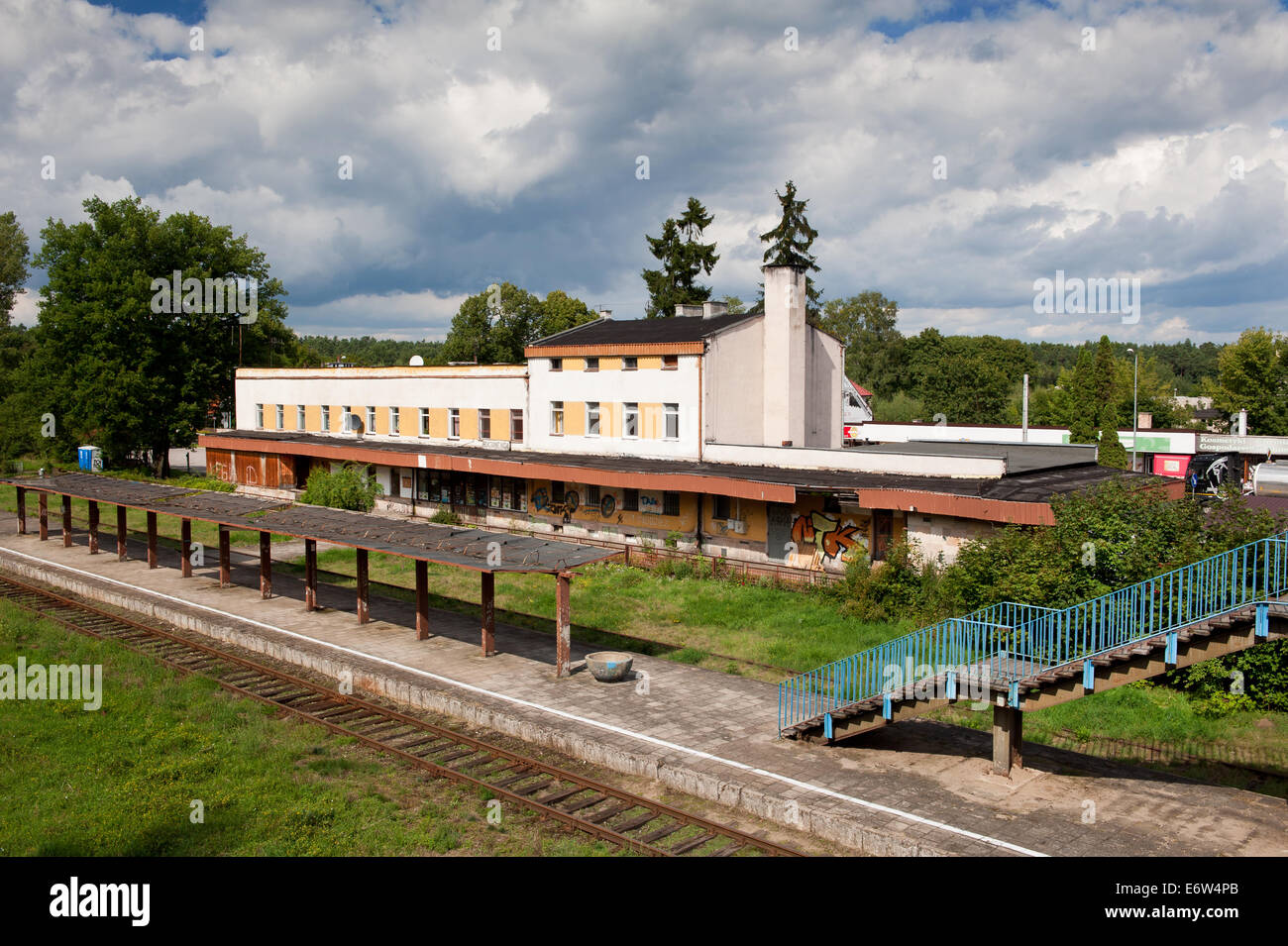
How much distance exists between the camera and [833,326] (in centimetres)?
9412

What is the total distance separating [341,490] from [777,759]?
27691 mm

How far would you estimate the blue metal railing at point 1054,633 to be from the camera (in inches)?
473

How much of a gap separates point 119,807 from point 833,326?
8862 centimetres

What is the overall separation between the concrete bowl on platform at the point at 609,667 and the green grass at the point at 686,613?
2.60 m

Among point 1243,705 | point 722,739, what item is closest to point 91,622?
point 722,739

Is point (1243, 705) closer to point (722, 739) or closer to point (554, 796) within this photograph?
point (722, 739)

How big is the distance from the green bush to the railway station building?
1.25 m

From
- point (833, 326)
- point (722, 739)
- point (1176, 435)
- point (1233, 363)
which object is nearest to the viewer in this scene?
point (722, 739)

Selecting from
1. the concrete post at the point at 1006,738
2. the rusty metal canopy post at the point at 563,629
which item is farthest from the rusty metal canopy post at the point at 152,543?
the concrete post at the point at 1006,738

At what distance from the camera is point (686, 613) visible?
23875 millimetres

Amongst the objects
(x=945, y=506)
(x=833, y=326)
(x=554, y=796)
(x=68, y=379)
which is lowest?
(x=554, y=796)

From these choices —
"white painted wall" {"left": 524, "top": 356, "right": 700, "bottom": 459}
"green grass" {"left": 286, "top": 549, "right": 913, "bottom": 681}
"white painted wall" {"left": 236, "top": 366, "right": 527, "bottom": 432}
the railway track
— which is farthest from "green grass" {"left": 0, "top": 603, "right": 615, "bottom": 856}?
"white painted wall" {"left": 236, "top": 366, "right": 527, "bottom": 432}

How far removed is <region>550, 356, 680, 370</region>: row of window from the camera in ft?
107

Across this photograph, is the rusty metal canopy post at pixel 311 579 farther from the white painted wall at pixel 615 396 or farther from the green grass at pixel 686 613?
the white painted wall at pixel 615 396
